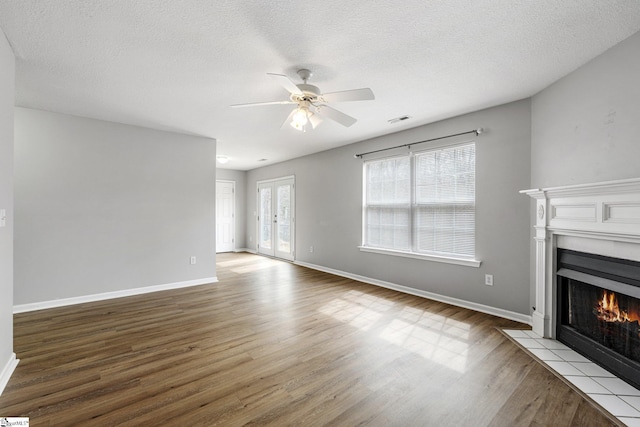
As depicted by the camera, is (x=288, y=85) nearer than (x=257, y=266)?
Yes

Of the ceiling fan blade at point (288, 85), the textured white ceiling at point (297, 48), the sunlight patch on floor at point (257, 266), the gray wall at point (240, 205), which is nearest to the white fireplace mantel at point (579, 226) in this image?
the textured white ceiling at point (297, 48)

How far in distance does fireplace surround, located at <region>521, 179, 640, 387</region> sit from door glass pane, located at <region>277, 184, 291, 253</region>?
198 inches

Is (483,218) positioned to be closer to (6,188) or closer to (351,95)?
(351,95)

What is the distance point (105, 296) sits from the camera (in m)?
3.90

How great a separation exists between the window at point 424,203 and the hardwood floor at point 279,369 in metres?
0.90

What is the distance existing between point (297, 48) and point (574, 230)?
284cm

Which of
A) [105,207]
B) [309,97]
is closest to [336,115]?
[309,97]

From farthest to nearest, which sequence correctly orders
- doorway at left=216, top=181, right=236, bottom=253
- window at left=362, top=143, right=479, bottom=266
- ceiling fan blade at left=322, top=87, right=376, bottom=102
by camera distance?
1. doorway at left=216, top=181, right=236, bottom=253
2. window at left=362, top=143, right=479, bottom=266
3. ceiling fan blade at left=322, top=87, right=376, bottom=102

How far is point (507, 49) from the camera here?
217 cm

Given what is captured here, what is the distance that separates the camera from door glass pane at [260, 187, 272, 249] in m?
7.61

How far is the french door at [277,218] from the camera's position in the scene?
683 cm

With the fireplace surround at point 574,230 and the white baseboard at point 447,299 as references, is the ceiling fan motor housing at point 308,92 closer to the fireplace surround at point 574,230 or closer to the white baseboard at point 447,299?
the fireplace surround at point 574,230

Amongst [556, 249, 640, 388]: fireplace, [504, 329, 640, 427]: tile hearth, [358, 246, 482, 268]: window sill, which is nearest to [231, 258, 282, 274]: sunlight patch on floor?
[358, 246, 482, 268]: window sill

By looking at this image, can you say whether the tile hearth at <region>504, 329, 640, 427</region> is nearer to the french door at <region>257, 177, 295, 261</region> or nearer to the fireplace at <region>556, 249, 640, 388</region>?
the fireplace at <region>556, 249, 640, 388</region>
